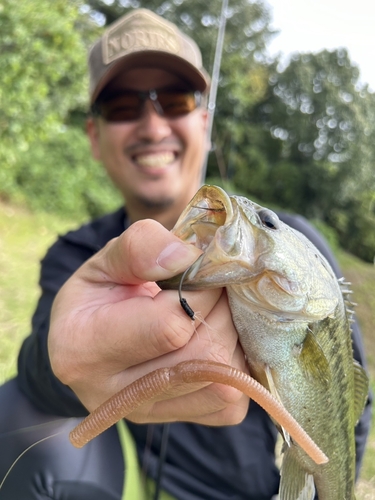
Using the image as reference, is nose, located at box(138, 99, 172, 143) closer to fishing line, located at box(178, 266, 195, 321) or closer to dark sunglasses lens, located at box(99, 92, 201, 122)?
dark sunglasses lens, located at box(99, 92, 201, 122)

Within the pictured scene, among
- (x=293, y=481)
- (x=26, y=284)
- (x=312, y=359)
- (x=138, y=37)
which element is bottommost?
(x=26, y=284)

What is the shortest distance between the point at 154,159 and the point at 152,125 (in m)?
0.20

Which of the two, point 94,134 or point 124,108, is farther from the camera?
point 94,134

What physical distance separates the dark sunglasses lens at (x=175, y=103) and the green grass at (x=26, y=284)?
2.49m

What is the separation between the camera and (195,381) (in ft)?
3.03

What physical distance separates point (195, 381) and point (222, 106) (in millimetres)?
21374

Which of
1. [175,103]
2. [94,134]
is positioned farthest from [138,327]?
[94,134]

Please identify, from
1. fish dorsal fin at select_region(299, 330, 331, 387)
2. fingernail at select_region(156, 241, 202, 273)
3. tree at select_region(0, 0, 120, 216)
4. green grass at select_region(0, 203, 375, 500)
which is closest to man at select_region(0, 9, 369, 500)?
fingernail at select_region(156, 241, 202, 273)

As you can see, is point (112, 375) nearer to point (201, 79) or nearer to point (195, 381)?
point (195, 381)

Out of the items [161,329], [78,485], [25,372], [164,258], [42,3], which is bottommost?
[78,485]

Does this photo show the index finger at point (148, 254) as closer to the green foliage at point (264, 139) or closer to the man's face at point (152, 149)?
the man's face at point (152, 149)

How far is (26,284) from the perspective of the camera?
589cm

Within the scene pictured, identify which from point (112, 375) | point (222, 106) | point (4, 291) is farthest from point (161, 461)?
point (222, 106)

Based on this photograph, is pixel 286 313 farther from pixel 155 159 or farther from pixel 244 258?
pixel 155 159
